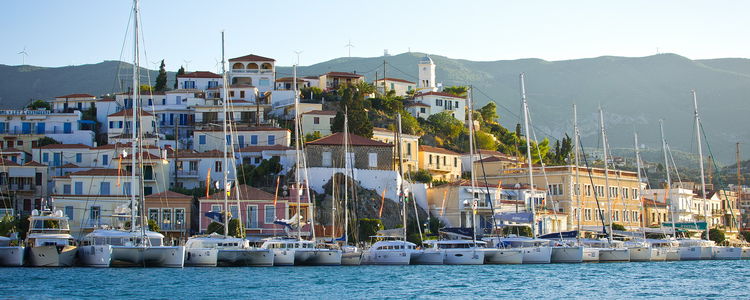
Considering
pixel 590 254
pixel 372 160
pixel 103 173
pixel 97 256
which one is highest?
pixel 372 160

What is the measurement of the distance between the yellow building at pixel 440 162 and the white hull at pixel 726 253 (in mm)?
28260

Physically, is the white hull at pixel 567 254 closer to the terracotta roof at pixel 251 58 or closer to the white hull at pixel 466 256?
the white hull at pixel 466 256

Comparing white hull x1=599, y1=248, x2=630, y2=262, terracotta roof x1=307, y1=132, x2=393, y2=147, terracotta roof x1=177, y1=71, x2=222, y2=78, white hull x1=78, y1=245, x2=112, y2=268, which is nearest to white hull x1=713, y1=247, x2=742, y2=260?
white hull x1=599, y1=248, x2=630, y2=262

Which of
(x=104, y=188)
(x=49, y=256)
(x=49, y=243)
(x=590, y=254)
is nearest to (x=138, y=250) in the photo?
(x=49, y=256)

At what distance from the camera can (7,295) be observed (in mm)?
45375

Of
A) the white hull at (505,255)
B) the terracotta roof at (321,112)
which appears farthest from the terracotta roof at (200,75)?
the white hull at (505,255)

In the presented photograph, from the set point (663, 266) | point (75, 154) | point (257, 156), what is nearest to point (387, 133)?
point (257, 156)

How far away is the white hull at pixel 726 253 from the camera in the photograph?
82.4 meters

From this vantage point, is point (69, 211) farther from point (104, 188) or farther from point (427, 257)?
point (427, 257)

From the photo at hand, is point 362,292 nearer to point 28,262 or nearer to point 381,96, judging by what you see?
point 28,262

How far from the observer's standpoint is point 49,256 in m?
61.8

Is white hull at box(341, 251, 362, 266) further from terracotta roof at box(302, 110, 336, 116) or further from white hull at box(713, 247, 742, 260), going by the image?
terracotta roof at box(302, 110, 336, 116)

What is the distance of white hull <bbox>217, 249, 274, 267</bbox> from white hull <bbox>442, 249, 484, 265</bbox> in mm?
12680

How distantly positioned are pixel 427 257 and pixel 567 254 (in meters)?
10.6
